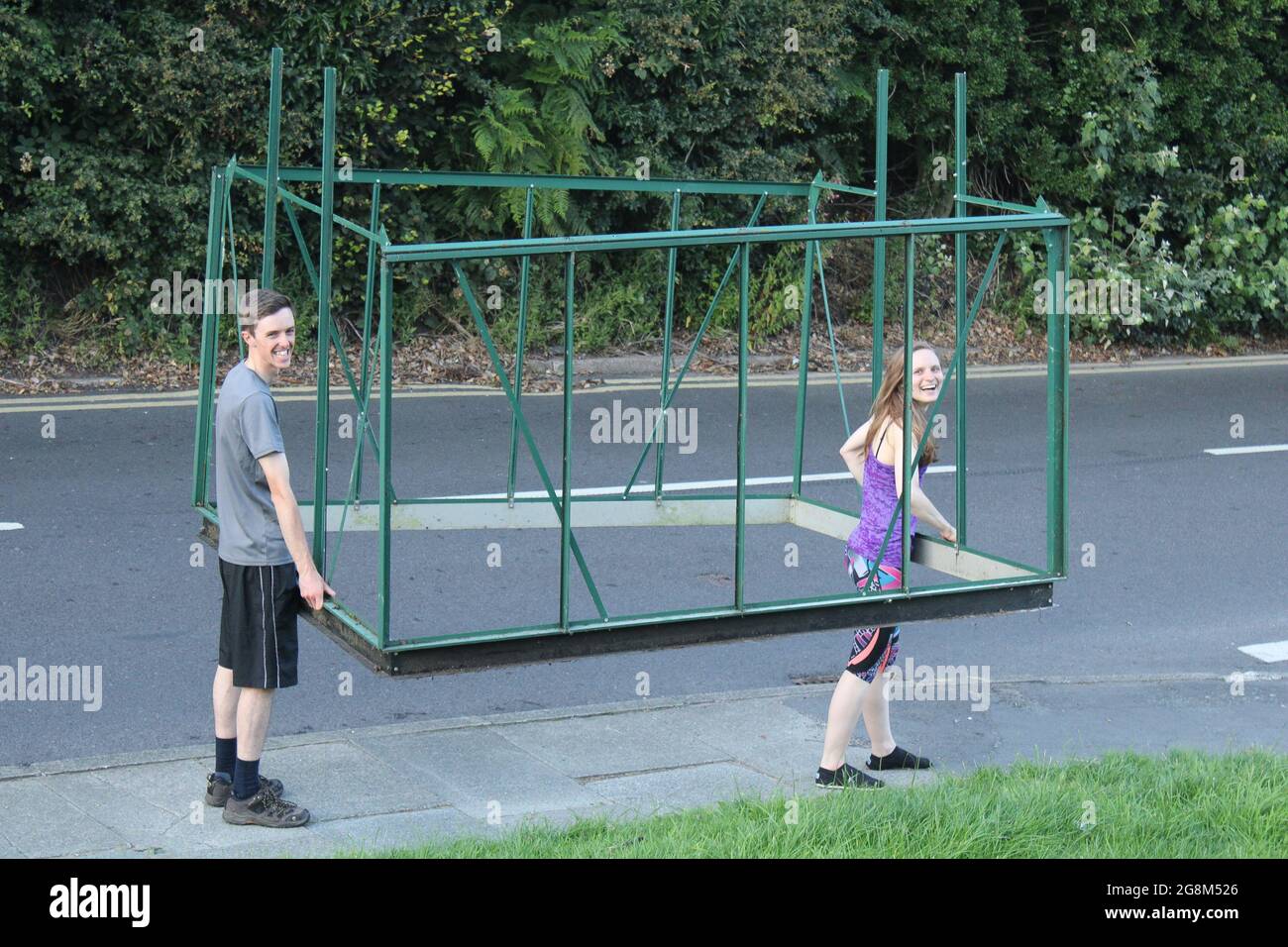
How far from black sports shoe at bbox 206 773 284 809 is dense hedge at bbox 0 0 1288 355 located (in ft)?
26.8

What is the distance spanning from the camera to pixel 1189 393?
14055mm

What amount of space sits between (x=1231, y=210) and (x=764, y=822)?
1389cm

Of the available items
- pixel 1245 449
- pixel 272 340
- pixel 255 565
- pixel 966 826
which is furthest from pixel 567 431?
pixel 1245 449

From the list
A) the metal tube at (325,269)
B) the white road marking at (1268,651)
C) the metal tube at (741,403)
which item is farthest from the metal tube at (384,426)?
the white road marking at (1268,651)

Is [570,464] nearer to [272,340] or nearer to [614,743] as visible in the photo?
[272,340]

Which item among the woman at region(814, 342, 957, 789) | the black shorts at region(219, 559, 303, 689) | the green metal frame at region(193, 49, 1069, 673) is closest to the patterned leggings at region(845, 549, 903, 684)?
the woman at region(814, 342, 957, 789)

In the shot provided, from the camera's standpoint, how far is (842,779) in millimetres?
5566

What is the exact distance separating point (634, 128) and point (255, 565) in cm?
1019

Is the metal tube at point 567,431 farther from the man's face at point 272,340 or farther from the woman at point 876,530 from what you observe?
the woman at point 876,530

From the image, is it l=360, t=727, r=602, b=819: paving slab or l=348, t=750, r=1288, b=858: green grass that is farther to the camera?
l=360, t=727, r=602, b=819: paving slab

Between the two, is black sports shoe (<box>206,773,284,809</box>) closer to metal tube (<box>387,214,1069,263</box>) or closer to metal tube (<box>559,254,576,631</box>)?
metal tube (<box>559,254,576,631</box>)

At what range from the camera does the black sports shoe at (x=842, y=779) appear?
5.54 m

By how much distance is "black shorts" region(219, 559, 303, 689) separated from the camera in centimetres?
512

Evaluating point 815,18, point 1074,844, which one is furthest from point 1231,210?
point 1074,844
